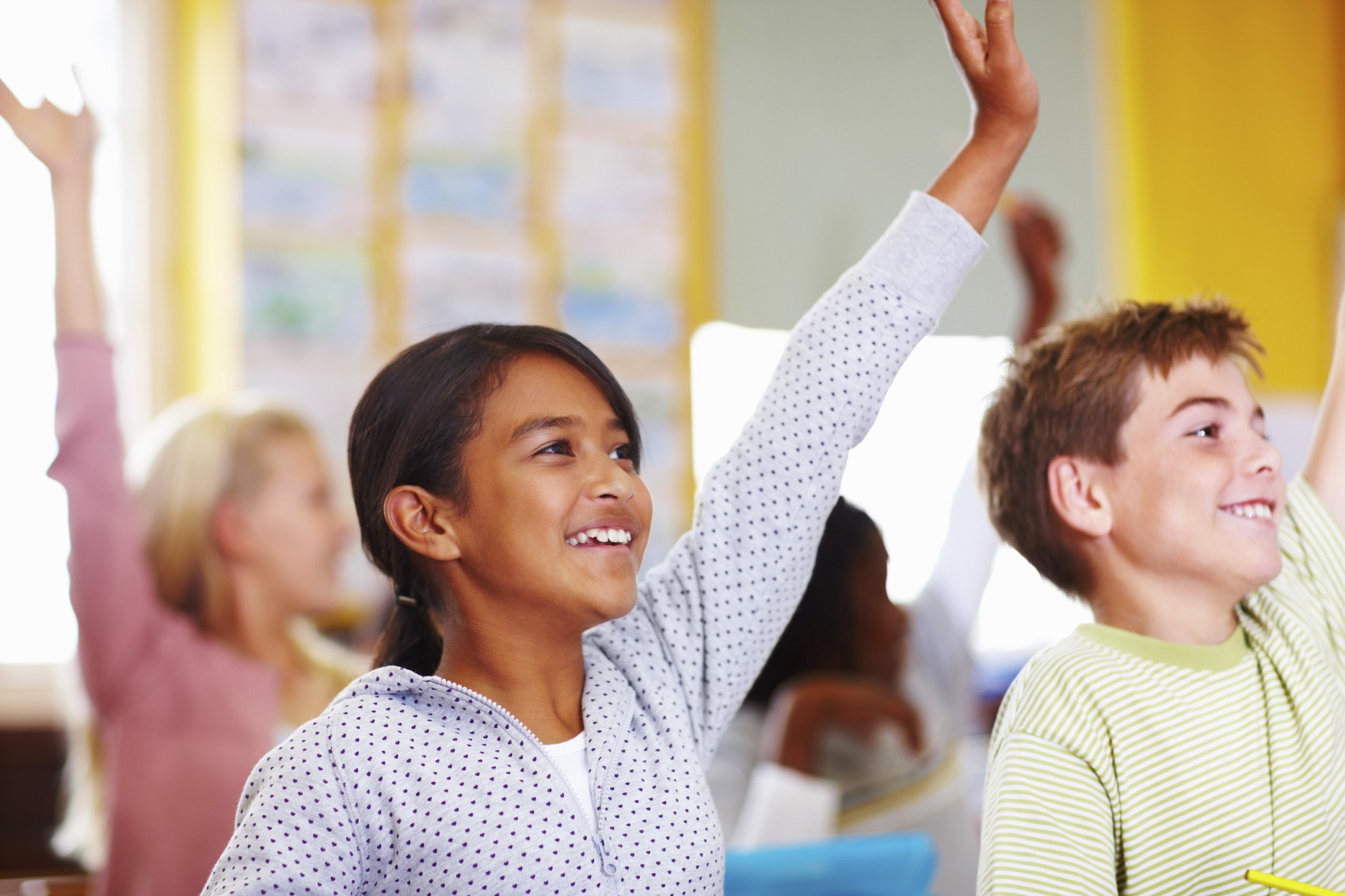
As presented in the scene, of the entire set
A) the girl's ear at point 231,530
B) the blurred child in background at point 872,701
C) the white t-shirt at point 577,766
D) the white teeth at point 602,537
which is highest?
the white teeth at point 602,537

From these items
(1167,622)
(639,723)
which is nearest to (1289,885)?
(1167,622)

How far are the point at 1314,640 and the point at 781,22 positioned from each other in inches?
121

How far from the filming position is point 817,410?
0.96 meters

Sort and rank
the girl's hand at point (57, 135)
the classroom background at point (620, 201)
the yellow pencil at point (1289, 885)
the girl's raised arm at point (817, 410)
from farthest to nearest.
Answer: the classroom background at point (620, 201) → the girl's hand at point (57, 135) → the girl's raised arm at point (817, 410) → the yellow pencil at point (1289, 885)

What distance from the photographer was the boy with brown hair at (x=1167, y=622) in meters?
0.91

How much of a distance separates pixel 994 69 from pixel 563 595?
0.51 meters

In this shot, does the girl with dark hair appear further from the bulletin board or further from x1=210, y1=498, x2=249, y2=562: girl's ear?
the bulletin board

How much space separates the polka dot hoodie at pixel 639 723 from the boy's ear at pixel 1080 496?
191 mm

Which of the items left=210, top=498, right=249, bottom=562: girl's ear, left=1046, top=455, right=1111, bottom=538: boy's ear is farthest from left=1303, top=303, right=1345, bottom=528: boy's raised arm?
left=210, top=498, right=249, bottom=562: girl's ear

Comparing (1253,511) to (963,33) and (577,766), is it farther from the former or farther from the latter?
(577,766)

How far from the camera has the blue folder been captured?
116 cm

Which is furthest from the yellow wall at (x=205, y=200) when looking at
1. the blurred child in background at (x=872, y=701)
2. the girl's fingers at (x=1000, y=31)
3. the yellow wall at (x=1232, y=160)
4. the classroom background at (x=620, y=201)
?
the yellow wall at (x=1232, y=160)

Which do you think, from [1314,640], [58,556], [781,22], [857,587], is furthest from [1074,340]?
[781,22]

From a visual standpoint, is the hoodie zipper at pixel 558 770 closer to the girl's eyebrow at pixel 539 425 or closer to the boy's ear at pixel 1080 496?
the girl's eyebrow at pixel 539 425
